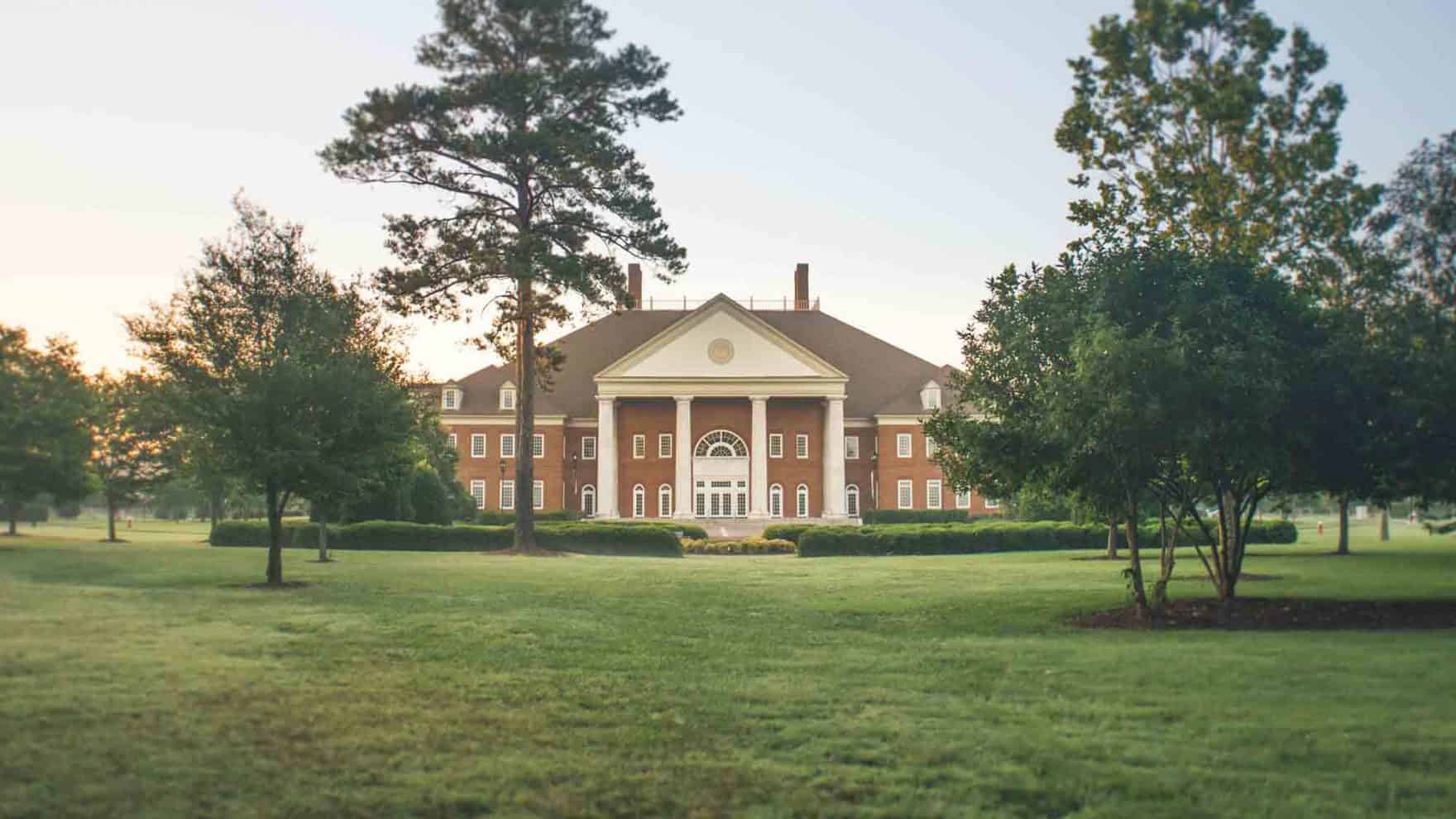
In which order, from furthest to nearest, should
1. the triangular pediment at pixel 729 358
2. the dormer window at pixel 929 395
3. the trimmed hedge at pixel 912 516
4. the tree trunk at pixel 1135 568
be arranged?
the dormer window at pixel 929 395 < the triangular pediment at pixel 729 358 < the trimmed hedge at pixel 912 516 < the tree trunk at pixel 1135 568

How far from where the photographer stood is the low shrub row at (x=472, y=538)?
3841cm

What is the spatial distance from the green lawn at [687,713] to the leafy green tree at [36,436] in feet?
65.0

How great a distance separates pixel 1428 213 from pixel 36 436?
34819 mm

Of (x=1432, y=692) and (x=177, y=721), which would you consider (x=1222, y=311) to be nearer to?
(x=1432, y=692)

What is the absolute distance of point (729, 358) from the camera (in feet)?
217

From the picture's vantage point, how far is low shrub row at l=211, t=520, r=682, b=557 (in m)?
38.4

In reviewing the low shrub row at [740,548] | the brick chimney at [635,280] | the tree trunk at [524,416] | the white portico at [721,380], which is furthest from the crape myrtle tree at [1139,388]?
the brick chimney at [635,280]

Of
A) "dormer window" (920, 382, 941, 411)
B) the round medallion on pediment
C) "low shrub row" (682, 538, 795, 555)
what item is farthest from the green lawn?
"dormer window" (920, 382, 941, 411)

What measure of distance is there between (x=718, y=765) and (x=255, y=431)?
576 inches

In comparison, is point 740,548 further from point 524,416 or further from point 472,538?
point 524,416

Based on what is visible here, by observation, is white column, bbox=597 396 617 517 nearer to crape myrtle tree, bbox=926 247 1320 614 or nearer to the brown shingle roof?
the brown shingle roof

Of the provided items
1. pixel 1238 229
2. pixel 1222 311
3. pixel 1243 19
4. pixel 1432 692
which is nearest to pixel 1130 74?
pixel 1243 19

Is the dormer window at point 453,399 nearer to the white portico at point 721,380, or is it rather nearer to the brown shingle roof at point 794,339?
the brown shingle roof at point 794,339

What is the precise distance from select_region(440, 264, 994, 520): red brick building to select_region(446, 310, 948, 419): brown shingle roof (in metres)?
0.10
